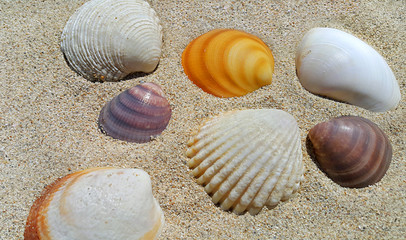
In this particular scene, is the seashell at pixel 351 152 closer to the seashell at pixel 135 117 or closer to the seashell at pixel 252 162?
the seashell at pixel 252 162

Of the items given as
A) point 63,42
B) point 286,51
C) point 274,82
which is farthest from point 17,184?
point 286,51

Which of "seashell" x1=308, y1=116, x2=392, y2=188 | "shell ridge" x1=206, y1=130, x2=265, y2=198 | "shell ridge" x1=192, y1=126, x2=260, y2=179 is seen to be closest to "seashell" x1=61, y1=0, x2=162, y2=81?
"shell ridge" x1=192, y1=126, x2=260, y2=179

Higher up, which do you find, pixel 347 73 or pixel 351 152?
pixel 347 73

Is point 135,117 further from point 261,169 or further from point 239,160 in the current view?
point 261,169

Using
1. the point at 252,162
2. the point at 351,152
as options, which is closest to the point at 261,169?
the point at 252,162

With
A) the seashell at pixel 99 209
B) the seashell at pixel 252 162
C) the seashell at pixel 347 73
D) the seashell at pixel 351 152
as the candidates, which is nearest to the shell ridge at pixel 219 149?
the seashell at pixel 252 162

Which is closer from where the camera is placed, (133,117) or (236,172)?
(236,172)
